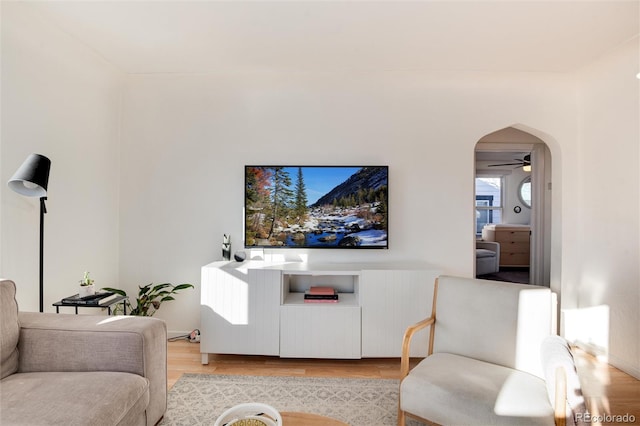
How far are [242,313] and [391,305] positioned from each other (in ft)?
4.09

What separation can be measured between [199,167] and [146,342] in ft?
6.37

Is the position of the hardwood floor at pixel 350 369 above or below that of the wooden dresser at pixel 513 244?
below

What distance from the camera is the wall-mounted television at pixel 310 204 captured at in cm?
312

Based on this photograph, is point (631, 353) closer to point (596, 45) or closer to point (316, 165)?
point (596, 45)

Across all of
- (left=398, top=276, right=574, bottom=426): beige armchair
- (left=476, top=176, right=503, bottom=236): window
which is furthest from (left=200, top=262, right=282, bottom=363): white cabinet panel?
(left=476, top=176, right=503, bottom=236): window

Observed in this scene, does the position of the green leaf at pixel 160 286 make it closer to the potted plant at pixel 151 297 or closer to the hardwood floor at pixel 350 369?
the potted plant at pixel 151 297

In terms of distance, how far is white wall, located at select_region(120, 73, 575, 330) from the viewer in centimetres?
319

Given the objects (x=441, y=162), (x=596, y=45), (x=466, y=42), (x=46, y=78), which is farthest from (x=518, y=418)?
(x=46, y=78)

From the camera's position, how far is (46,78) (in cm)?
239

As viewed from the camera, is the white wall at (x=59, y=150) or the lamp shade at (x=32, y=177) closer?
the lamp shade at (x=32, y=177)

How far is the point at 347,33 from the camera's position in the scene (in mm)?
2438

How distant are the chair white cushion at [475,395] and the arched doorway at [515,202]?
2888 mm

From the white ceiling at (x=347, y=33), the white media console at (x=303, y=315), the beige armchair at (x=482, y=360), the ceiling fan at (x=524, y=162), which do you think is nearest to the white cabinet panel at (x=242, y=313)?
the white media console at (x=303, y=315)

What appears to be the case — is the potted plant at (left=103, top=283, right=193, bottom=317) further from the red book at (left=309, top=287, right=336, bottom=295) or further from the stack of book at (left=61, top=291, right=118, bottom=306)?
the red book at (left=309, top=287, right=336, bottom=295)
